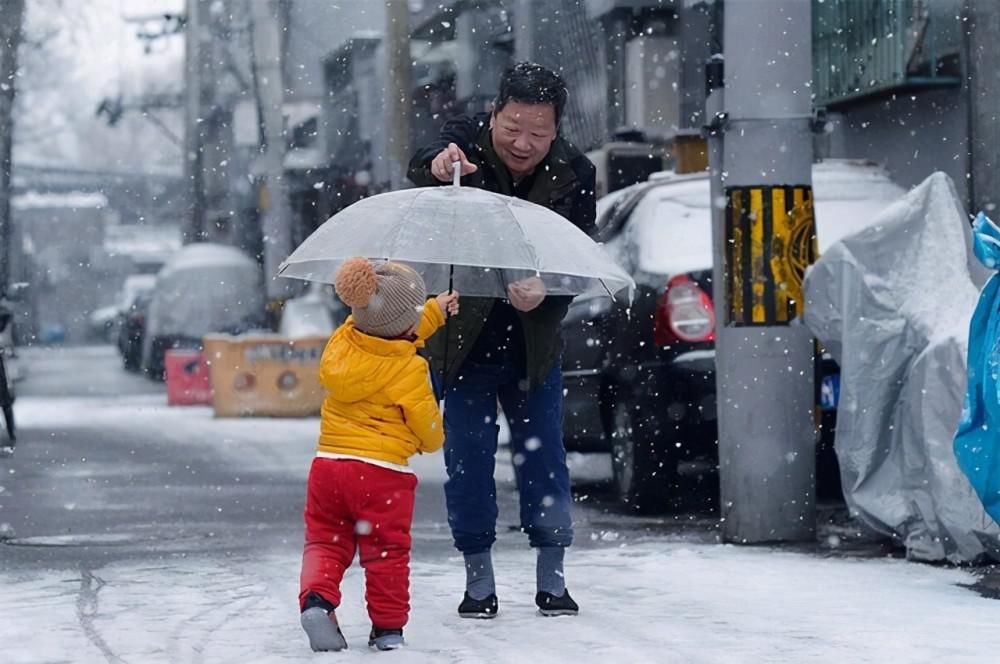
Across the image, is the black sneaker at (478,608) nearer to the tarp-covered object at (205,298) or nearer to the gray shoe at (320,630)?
the gray shoe at (320,630)

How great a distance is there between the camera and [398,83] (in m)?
19.3

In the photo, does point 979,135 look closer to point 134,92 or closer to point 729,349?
point 729,349

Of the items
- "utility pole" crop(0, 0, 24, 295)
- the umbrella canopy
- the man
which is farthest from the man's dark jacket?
Result: "utility pole" crop(0, 0, 24, 295)

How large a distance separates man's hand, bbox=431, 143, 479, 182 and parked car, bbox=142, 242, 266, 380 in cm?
2531

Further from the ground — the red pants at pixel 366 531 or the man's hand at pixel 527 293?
the man's hand at pixel 527 293

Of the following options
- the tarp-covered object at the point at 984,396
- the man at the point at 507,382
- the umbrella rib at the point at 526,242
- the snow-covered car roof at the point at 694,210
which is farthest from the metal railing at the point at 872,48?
the umbrella rib at the point at 526,242

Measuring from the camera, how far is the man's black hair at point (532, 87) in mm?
5379

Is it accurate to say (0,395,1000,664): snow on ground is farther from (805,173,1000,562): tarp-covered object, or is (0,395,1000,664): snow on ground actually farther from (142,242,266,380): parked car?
(142,242,266,380): parked car

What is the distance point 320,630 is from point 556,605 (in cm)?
91

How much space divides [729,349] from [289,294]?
2316 centimetres

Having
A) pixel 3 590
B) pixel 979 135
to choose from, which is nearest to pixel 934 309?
pixel 3 590

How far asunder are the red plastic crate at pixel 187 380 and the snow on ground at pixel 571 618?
538 inches

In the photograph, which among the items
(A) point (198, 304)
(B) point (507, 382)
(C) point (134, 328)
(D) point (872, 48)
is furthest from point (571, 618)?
(C) point (134, 328)

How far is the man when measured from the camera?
5.48 metres
